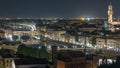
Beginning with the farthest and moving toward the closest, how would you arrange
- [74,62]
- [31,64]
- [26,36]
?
[26,36] < [31,64] < [74,62]

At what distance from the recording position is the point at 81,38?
45594 millimetres

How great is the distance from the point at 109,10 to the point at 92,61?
47288 mm

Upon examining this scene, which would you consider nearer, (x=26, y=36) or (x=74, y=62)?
(x=74, y=62)

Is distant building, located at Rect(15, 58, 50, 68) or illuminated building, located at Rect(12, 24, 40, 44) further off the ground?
illuminated building, located at Rect(12, 24, 40, 44)

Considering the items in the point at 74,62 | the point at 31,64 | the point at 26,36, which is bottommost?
the point at 31,64

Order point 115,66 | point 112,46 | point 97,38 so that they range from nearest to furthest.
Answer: point 115,66 → point 112,46 → point 97,38

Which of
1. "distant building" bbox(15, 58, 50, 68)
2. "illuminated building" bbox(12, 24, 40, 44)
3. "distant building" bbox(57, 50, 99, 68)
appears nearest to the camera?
"distant building" bbox(57, 50, 99, 68)

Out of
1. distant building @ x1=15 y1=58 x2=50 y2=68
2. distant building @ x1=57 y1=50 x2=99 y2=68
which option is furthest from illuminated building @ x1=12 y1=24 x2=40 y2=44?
distant building @ x1=57 y1=50 x2=99 y2=68

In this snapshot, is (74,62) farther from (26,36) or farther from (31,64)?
(26,36)

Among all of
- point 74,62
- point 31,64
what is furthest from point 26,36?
point 74,62

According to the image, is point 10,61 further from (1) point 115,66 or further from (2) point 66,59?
(1) point 115,66

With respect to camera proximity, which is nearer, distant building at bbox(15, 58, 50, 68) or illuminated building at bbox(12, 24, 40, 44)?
distant building at bbox(15, 58, 50, 68)

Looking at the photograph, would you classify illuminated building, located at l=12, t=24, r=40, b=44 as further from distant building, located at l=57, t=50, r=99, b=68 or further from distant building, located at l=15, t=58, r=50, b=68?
distant building, located at l=57, t=50, r=99, b=68

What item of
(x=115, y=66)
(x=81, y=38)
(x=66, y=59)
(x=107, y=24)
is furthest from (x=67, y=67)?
(x=107, y=24)
